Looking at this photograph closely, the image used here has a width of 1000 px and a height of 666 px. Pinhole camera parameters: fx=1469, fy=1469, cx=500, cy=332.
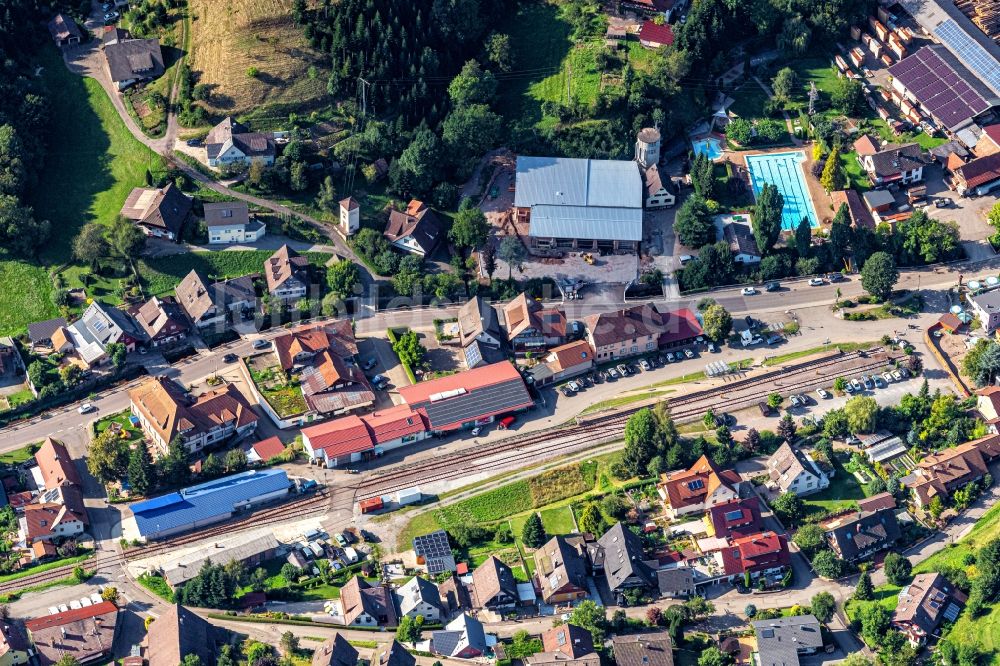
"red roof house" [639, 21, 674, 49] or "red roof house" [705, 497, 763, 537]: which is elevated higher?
"red roof house" [639, 21, 674, 49]

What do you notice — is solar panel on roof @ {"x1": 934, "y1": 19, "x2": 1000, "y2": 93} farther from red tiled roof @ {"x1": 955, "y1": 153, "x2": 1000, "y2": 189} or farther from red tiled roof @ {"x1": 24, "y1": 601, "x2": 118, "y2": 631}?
red tiled roof @ {"x1": 24, "y1": 601, "x2": 118, "y2": 631}

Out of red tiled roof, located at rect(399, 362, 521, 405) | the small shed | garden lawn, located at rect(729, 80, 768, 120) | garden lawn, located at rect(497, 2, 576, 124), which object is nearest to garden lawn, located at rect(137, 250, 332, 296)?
red tiled roof, located at rect(399, 362, 521, 405)

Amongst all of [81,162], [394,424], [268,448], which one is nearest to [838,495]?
[394,424]

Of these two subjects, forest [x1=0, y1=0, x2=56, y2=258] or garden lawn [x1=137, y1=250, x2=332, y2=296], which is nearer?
garden lawn [x1=137, y1=250, x2=332, y2=296]

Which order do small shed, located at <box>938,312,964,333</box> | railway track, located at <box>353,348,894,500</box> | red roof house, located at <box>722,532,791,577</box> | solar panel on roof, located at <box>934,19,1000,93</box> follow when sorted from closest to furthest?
1. red roof house, located at <box>722,532,791,577</box>
2. railway track, located at <box>353,348,894,500</box>
3. small shed, located at <box>938,312,964,333</box>
4. solar panel on roof, located at <box>934,19,1000,93</box>

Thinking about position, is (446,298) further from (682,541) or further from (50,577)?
(50,577)
